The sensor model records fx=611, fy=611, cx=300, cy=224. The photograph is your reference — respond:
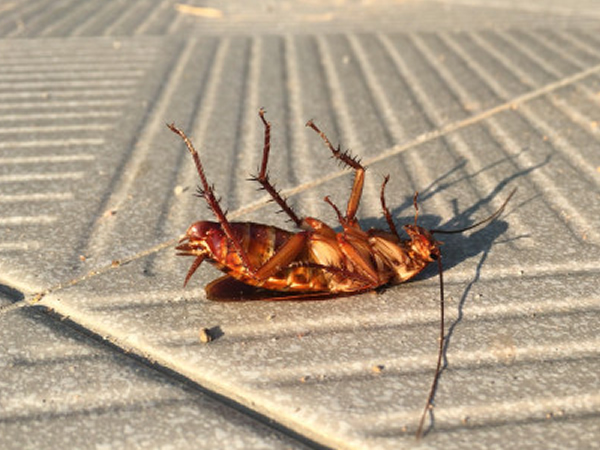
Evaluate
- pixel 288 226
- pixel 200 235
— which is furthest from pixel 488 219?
pixel 200 235

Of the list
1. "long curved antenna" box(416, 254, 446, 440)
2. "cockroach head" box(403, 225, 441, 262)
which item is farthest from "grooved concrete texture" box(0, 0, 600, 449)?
"cockroach head" box(403, 225, 441, 262)

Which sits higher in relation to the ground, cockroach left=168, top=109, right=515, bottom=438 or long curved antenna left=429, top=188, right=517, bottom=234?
cockroach left=168, top=109, right=515, bottom=438

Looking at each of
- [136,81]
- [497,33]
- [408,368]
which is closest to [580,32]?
[497,33]

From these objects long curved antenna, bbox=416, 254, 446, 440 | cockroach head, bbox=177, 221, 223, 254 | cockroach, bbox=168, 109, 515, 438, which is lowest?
long curved antenna, bbox=416, 254, 446, 440

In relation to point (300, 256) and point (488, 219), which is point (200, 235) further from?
point (488, 219)

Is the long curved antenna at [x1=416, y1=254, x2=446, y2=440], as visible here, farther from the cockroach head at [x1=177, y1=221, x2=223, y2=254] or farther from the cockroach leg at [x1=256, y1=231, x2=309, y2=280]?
the cockroach head at [x1=177, y1=221, x2=223, y2=254]

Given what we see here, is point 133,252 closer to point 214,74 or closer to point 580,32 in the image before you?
point 214,74

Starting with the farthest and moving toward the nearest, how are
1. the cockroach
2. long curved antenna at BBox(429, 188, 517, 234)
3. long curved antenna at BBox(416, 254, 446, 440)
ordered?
1. long curved antenna at BBox(429, 188, 517, 234)
2. the cockroach
3. long curved antenna at BBox(416, 254, 446, 440)
